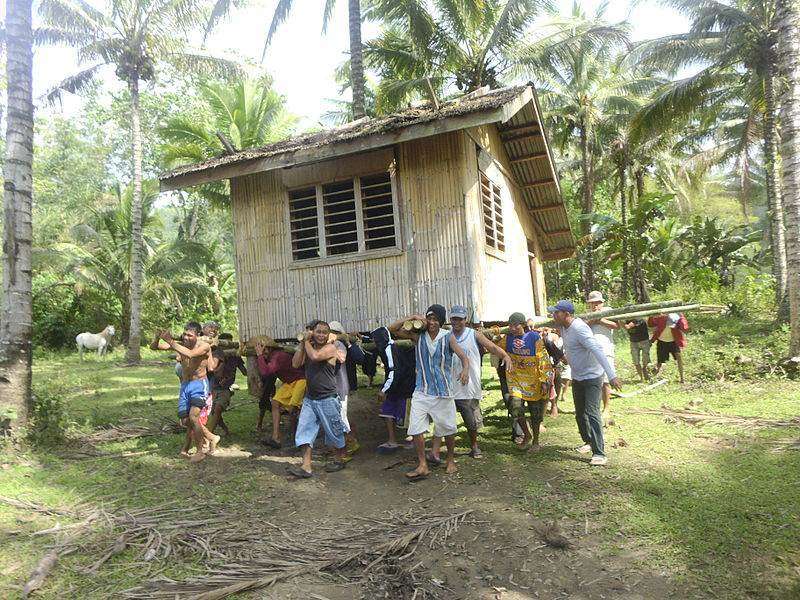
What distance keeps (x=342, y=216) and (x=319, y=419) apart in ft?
11.5

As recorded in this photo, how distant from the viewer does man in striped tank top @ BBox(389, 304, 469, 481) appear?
6.58 meters

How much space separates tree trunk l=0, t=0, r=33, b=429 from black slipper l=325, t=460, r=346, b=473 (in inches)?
156

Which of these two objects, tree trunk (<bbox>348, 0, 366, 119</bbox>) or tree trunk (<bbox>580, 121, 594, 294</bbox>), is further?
tree trunk (<bbox>580, 121, 594, 294</bbox>)

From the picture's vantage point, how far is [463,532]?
520 cm

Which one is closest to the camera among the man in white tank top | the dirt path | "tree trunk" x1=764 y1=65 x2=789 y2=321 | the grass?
the dirt path

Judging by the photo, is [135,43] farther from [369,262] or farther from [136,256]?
[369,262]

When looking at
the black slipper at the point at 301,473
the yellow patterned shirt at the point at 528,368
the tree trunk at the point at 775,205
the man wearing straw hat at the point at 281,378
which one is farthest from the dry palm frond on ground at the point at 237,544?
the tree trunk at the point at 775,205

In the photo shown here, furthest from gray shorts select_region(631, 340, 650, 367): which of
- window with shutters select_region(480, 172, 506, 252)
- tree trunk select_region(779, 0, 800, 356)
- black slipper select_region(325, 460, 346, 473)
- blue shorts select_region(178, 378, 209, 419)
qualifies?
blue shorts select_region(178, 378, 209, 419)

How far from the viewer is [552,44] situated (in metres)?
18.5

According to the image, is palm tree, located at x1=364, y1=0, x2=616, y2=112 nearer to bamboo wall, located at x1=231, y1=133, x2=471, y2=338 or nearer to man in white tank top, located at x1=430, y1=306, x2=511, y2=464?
bamboo wall, located at x1=231, y1=133, x2=471, y2=338

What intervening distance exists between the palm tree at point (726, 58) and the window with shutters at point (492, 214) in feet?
27.5

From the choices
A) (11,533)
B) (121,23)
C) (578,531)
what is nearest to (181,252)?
(121,23)

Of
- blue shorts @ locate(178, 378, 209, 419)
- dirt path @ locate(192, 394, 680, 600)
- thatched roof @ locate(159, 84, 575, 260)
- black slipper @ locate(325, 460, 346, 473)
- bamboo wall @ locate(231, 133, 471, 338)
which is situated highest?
thatched roof @ locate(159, 84, 575, 260)

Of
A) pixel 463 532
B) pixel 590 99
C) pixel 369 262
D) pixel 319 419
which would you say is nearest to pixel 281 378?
pixel 319 419
